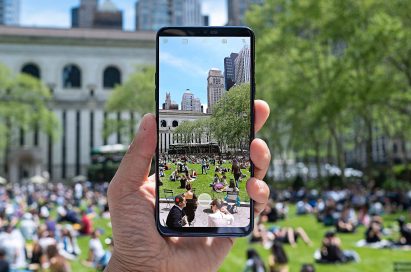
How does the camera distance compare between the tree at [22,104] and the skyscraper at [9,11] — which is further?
the skyscraper at [9,11]

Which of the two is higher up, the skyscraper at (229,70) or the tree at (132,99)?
the tree at (132,99)

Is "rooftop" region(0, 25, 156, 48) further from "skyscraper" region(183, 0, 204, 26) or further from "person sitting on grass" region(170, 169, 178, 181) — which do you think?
"person sitting on grass" region(170, 169, 178, 181)

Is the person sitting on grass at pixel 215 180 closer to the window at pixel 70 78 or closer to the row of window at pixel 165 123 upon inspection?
the row of window at pixel 165 123

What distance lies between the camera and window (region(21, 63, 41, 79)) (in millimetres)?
73800

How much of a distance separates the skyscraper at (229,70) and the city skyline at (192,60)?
0.02m

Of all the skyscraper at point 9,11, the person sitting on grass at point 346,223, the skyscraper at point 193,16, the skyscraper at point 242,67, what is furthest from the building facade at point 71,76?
the skyscraper at point 9,11

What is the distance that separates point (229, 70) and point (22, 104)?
53453 mm

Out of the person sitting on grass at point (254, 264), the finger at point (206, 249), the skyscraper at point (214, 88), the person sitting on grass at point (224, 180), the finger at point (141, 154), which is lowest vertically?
the person sitting on grass at point (254, 264)

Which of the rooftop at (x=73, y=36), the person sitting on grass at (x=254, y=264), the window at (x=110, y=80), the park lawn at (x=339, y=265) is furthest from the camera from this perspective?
the window at (x=110, y=80)

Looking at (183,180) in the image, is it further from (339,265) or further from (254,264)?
(339,265)

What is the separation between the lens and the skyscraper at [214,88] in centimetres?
249

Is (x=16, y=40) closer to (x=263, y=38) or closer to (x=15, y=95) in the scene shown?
(x=15, y=95)

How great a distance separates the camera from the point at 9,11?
171375mm

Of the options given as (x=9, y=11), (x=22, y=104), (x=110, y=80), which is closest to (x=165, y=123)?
(x=22, y=104)
